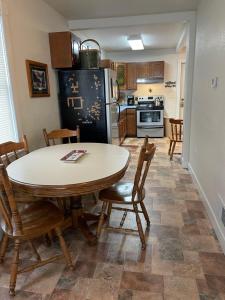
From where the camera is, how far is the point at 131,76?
21.7 feet

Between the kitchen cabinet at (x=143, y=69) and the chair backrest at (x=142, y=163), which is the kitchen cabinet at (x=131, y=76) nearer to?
the kitchen cabinet at (x=143, y=69)

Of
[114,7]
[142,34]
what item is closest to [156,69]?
[142,34]

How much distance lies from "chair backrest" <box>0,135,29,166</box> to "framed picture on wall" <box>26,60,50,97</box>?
686 millimetres

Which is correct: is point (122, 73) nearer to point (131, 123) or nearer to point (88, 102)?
point (131, 123)

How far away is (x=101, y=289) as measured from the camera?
5.13ft

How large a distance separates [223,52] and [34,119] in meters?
2.10

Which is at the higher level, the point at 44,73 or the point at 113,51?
the point at 113,51

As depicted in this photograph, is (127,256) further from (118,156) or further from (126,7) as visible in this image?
(126,7)

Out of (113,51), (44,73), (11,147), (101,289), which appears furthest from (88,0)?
(113,51)

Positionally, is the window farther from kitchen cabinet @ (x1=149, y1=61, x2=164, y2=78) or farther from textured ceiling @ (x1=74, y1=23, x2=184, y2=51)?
kitchen cabinet @ (x1=149, y1=61, x2=164, y2=78)

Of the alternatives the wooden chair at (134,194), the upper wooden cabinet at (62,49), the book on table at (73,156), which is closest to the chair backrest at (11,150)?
the book on table at (73,156)

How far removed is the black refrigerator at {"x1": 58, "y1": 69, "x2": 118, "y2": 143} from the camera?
3223 mm

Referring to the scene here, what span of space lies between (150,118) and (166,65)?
161 centimetres

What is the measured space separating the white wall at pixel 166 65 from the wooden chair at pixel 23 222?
18.7ft
